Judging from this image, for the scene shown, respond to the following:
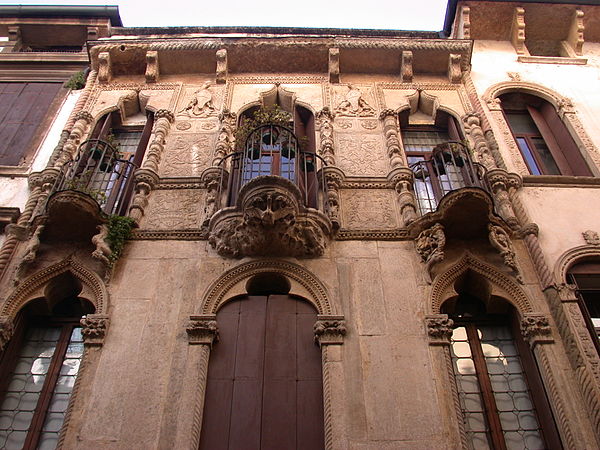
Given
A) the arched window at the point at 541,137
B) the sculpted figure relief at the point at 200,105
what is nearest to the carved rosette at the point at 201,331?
the sculpted figure relief at the point at 200,105

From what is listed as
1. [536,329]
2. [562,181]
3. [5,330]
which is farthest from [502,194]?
[5,330]

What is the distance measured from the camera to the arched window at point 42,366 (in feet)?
21.7

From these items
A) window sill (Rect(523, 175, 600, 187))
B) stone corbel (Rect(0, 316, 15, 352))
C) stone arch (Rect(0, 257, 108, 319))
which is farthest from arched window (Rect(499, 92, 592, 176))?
stone corbel (Rect(0, 316, 15, 352))

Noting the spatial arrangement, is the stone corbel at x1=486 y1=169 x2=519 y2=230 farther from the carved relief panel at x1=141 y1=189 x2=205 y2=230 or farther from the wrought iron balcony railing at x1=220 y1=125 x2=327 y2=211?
the carved relief panel at x1=141 y1=189 x2=205 y2=230

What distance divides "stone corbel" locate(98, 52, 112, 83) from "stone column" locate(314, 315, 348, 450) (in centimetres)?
783

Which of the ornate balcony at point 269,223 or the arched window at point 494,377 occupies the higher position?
the ornate balcony at point 269,223

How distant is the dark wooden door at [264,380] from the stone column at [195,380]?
134mm

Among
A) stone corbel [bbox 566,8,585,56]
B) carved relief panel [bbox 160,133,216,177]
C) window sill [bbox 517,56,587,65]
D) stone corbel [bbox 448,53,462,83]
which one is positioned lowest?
carved relief panel [bbox 160,133,216,177]

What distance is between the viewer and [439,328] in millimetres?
7113

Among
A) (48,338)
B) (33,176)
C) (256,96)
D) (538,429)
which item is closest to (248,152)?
(256,96)

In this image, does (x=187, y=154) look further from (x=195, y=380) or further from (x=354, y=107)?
(x=195, y=380)

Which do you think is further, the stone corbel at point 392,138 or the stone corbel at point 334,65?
the stone corbel at point 334,65

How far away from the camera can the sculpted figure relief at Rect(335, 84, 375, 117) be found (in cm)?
1127

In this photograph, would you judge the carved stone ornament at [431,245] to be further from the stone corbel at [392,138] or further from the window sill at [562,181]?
the window sill at [562,181]
